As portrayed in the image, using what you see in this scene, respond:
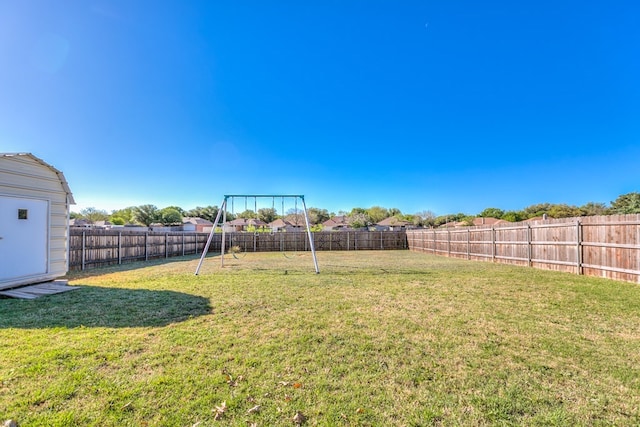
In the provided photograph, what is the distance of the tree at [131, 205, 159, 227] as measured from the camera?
4428 cm

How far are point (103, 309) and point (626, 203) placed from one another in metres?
38.9

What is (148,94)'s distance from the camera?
1121 centimetres

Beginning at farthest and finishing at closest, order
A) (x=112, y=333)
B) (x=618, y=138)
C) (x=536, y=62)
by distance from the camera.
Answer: (x=618, y=138)
(x=536, y=62)
(x=112, y=333)

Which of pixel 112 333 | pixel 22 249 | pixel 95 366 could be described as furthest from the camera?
pixel 22 249

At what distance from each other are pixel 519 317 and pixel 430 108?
47.8ft

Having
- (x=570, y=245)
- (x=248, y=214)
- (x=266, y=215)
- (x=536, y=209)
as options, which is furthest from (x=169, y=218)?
(x=536, y=209)

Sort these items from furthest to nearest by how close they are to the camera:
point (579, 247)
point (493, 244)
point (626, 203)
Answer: point (626, 203), point (493, 244), point (579, 247)

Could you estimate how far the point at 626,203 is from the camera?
1021 inches

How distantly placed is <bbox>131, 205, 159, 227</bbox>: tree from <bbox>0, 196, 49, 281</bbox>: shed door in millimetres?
43776

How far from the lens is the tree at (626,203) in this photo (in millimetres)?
22000

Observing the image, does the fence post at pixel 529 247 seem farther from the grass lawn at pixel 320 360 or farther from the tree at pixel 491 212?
the tree at pixel 491 212

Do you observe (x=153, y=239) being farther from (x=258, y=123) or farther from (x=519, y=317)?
(x=519, y=317)

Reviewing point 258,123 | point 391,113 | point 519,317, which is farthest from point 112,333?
point 391,113

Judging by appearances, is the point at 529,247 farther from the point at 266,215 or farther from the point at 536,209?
the point at 536,209
